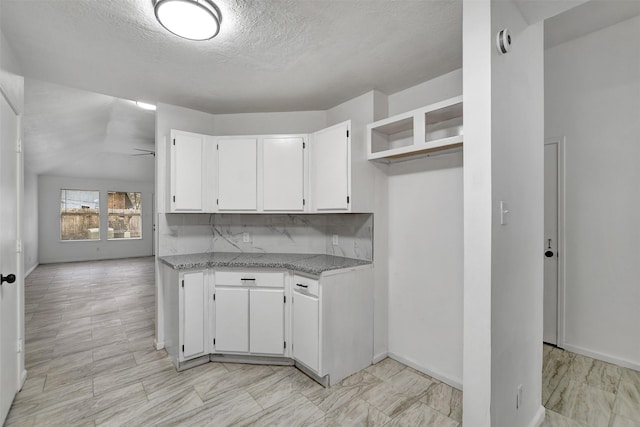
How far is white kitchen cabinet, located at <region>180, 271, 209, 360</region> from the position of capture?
268 centimetres

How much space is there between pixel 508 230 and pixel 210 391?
2.32 meters

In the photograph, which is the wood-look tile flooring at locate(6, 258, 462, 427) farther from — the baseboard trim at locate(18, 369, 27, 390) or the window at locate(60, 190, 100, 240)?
the window at locate(60, 190, 100, 240)

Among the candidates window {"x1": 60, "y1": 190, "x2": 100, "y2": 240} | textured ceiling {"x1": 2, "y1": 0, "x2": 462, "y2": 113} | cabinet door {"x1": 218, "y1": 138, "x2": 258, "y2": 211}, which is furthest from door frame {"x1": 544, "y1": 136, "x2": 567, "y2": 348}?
window {"x1": 60, "y1": 190, "x2": 100, "y2": 240}

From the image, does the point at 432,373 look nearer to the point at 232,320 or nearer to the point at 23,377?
the point at 232,320

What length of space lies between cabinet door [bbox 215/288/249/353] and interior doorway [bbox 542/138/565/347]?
2.74 metres

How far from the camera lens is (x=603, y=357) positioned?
8.66ft

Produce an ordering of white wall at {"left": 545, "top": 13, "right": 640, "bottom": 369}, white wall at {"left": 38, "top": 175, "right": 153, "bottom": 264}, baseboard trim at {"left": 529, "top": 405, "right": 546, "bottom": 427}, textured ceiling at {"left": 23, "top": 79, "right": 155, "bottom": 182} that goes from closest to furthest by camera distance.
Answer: baseboard trim at {"left": 529, "top": 405, "right": 546, "bottom": 427} → white wall at {"left": 545, "top": 13, "right": 640, "bottom": 369} → textured ceiling at {"left": 23, "top": 79, "right": 155, "bottom": 182} → white wall at {"left": 38, "top": 175, "right": 153, "bottom": 264}

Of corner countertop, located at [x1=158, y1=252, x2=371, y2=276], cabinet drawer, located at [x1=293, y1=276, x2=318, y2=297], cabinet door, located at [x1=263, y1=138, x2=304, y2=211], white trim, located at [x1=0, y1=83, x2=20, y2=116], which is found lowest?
cabinet drawer, located at [x1=293, y1=276, x2=318, y2=297]

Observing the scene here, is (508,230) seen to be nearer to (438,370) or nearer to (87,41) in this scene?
(438,370)

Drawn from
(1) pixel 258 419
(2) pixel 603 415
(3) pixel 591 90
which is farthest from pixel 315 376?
(3) pixel 591 90

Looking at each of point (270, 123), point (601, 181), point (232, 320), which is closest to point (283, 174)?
point (270, 123)

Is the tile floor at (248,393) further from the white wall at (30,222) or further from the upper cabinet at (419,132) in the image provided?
the white wall at (30,222)

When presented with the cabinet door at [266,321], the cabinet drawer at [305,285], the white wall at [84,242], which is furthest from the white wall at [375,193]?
the white wall at [84,242]

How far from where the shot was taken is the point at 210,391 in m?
2.36
